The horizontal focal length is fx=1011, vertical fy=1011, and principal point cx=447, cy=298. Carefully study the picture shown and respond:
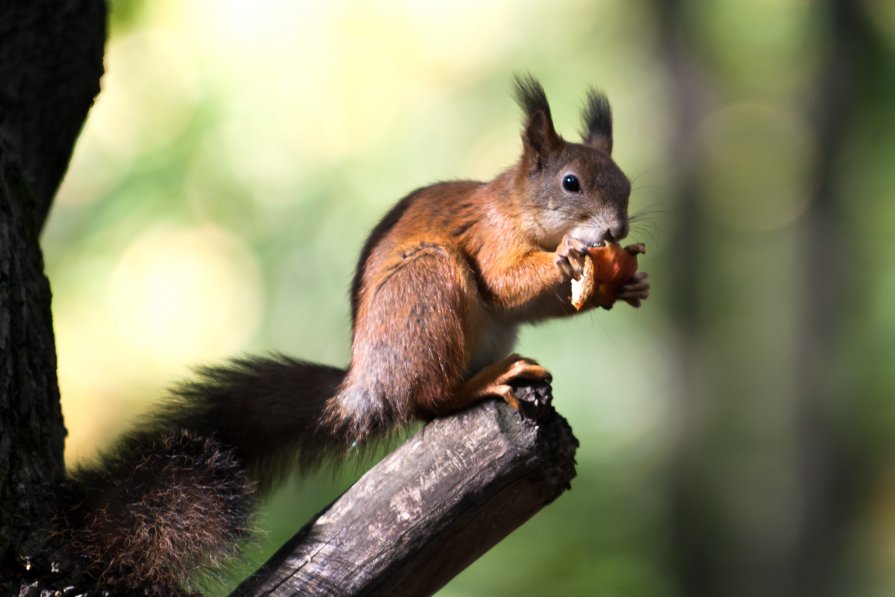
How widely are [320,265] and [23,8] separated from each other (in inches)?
184

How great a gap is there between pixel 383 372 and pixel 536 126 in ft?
Answer: 3.38

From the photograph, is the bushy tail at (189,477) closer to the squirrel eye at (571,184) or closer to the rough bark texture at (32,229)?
the rough bark texture at (32,229)

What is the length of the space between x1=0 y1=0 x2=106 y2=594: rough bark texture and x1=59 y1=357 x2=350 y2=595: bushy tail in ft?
0.31

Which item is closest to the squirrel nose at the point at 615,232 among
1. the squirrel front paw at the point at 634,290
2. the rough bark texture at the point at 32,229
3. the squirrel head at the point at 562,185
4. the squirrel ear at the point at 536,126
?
the squirrel head at the point at 562,185

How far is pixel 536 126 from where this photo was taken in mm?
Result: 3270

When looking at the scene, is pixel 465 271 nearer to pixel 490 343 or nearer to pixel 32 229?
pixel 490 343

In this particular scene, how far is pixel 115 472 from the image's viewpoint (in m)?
2.36

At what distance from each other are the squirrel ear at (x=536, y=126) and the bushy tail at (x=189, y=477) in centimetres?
104

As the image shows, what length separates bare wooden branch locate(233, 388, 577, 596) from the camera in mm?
2195

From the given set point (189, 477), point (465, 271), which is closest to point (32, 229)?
point (189, 477)

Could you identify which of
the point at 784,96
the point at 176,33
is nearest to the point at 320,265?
the point at 176,33

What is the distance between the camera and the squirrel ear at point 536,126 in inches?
128

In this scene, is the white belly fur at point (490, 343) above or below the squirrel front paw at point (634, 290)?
below

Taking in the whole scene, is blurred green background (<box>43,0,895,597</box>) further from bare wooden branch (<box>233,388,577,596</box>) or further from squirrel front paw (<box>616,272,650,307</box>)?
bare wooden branch (<box>233,388,577,596</box>)
